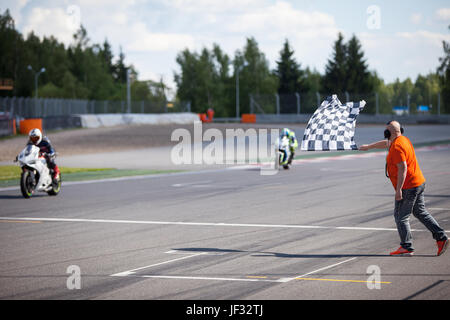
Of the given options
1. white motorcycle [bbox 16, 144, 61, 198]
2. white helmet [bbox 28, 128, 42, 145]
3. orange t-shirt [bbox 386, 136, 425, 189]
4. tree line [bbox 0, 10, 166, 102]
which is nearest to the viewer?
orange t-shirt [bbox 386, 136, 425, 189]

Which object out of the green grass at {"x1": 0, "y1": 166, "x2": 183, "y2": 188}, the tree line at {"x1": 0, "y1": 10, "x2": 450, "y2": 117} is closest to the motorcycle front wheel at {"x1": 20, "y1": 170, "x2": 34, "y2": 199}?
the green grass at {"x1": 0, "y1": 166, "x2": 183, "y2": 188}

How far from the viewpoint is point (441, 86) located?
85.2 m

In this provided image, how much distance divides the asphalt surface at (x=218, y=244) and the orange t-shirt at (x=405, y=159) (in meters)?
0.93

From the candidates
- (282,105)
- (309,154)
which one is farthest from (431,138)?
(282,105)

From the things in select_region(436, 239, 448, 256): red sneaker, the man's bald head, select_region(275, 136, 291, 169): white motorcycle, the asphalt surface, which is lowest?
the asphalt surface

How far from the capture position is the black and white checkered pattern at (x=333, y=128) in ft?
28.1

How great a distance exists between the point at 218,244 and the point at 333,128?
2.25m

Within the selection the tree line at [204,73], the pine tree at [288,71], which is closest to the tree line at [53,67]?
the tree line at [204,73]

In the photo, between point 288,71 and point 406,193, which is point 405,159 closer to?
point 406,193

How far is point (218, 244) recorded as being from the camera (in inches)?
346

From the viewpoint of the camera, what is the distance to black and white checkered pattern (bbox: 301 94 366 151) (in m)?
8.57

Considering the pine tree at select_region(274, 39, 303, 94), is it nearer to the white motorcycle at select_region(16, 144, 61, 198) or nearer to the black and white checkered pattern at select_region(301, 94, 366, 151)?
the white motorcycle at select_region(16, 144, 61, 198)

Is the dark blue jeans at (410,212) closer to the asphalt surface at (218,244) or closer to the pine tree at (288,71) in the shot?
the asphalt surface at (218,244)

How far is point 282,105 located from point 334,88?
29050mm
